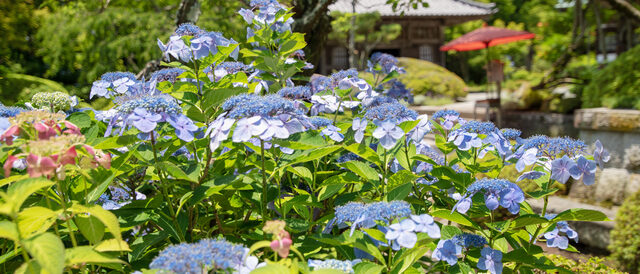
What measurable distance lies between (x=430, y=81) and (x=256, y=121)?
38.6 ft

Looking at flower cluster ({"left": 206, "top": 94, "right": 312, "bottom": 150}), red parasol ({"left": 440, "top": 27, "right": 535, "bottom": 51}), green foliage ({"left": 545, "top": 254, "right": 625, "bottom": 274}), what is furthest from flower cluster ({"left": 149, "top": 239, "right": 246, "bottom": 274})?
red parasol ({"left": 440, "top": 27, "right": 535, "bottom": 51})

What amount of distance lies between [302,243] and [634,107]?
18.9 ft

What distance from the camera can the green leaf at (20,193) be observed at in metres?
0.76

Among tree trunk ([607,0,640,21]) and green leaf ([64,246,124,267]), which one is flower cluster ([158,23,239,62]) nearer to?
green leaf ([64,246,124,267])

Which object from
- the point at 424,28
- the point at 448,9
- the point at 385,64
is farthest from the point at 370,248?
the point at 424,28

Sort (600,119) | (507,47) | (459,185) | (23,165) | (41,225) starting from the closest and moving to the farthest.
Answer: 1. (41,225)
2. (23,165)
3. (459,185)
4. (600,119)
5. (507,47)

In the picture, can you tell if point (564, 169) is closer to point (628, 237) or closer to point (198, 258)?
point (198, 258)

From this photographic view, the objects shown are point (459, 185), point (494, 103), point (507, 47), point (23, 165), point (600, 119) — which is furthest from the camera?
point (507, 47)

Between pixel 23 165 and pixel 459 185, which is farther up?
pixel 23 165

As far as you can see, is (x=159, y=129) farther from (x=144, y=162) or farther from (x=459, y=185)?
(x=459, y=185)

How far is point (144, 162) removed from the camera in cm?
112

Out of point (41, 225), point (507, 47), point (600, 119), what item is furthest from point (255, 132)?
point (507, 47)

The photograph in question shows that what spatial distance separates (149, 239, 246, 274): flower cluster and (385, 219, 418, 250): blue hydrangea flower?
0.28 metres

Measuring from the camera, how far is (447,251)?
1156 mm
